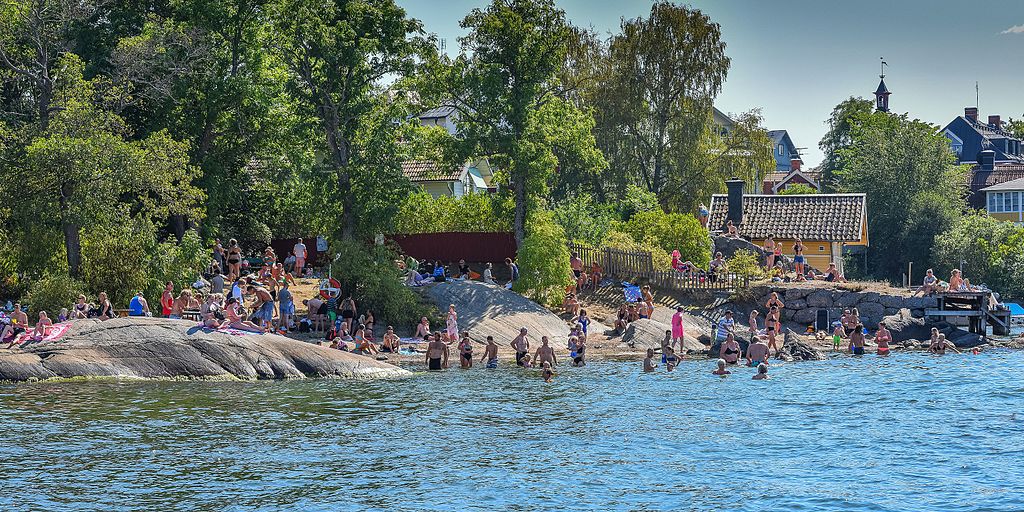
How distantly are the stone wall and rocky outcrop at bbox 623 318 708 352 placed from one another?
5389mm

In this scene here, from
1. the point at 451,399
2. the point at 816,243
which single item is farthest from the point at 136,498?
the point at 816,243

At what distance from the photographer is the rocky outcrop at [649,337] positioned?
123ft

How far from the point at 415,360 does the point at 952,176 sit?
46253mm

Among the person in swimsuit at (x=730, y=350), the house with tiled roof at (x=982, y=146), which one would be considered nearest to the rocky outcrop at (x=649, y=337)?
the person in swimsuit at (x=730, y=350)

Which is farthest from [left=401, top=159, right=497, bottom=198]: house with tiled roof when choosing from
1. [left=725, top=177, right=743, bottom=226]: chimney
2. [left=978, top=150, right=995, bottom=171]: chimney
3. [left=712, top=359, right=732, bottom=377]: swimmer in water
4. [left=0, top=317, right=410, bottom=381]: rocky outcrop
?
[left=978, top=150, right=995, bottom=171]: chimney

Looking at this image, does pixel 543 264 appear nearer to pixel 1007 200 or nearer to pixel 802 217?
pixel 802 217

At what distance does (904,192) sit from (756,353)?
3446cm

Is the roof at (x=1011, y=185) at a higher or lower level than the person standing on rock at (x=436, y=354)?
higher

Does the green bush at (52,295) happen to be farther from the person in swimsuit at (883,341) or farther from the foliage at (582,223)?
the person in swimsuit at (883,341)

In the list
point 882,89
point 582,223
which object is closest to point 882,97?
point 882,89

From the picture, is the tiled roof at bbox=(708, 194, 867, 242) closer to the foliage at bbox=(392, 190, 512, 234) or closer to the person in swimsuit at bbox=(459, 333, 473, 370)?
the foliage at bbox=(392, 190, 512, 234)

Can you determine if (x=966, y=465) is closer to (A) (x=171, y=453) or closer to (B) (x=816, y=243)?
(A) (x=171, y=453)

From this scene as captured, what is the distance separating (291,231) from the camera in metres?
48.4

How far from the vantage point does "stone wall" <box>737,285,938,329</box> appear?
42.8 m
